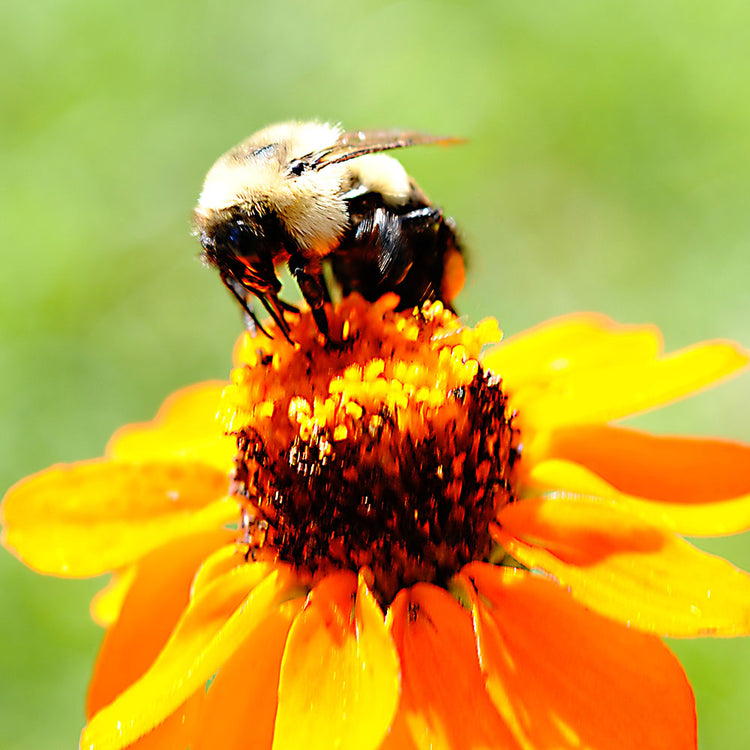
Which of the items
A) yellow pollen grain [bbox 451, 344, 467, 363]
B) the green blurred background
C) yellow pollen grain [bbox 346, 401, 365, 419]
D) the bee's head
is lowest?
yellow pollen grain [bbox 346, 401, 365, 419]

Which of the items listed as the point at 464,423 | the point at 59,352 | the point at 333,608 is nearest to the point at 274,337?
the point at 464,423

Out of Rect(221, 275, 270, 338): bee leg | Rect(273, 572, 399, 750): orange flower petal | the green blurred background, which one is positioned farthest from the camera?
the green blurred background

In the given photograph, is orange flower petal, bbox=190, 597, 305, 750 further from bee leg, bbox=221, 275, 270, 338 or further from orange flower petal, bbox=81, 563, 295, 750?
bee leg, bbox=221, 275, 270, 338

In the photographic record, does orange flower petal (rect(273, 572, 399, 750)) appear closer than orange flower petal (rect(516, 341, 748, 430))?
Yes

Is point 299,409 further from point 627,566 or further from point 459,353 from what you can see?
point 627,566

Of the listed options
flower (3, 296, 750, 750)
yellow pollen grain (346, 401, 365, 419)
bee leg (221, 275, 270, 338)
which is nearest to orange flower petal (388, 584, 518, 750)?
flower (3, 296, 750, 750)

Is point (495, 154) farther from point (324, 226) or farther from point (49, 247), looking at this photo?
point (324, 226)

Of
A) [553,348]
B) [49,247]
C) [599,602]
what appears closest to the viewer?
[599,602]
